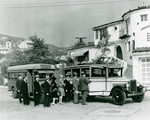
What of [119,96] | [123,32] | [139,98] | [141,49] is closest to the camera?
[119,96]

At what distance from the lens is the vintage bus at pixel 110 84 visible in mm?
13695

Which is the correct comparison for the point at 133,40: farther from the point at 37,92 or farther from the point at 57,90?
the point at 37,92

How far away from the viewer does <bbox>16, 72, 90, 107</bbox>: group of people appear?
44.4 feet

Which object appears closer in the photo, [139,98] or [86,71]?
[139,98]

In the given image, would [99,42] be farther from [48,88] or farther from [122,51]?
[48,88]

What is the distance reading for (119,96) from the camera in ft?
44.2

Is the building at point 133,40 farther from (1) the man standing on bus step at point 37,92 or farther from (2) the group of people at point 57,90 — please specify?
(1) the man standing on bus step at point 37,92

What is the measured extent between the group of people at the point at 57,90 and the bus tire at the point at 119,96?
1.41m

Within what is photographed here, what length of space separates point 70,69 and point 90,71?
1704mm

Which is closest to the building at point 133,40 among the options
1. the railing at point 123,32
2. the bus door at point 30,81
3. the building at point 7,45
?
the railing at point 123,32

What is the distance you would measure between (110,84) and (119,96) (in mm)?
1058

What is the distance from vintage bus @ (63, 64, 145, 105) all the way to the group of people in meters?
0.53

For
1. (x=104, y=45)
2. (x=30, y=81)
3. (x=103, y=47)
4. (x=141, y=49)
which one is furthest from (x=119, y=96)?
(x=103, y=47)

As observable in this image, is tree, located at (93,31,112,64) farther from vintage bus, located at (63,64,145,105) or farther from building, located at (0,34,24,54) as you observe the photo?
vintage bus, located at (63,64,145,105)
